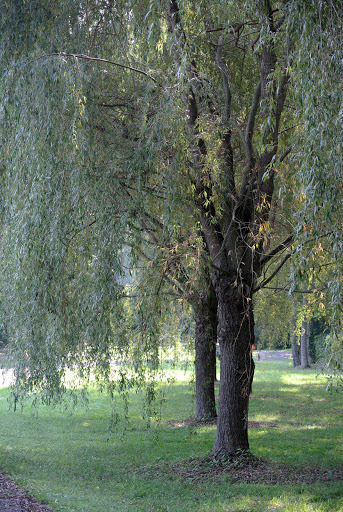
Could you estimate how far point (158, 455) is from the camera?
34.7 feet

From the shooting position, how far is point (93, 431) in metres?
13.8

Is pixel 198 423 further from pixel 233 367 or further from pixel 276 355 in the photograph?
pixel 276 355

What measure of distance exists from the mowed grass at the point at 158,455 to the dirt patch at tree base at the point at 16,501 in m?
0.16

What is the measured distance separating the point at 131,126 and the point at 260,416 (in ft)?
31.9

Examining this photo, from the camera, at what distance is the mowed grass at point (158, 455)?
7.46 meters

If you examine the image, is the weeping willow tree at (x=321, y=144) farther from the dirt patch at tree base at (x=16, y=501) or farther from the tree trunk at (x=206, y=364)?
the tree trunk at (x=206, y=364)

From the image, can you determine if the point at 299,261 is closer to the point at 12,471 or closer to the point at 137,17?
the point at 137,17

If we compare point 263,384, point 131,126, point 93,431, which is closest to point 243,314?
point 131,126

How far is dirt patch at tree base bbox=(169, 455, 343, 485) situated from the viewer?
8396mm

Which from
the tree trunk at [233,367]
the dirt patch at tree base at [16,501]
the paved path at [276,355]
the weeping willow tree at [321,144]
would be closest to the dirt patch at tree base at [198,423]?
the tree trunk at [233,367]

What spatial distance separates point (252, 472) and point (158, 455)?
2486 millimetres

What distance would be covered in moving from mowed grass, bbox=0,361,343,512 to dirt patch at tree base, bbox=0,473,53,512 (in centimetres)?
16

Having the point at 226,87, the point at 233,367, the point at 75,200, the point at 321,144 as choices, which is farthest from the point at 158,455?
the point at 321,144

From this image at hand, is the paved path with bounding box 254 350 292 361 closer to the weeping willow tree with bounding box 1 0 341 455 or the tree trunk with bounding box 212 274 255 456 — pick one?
the tree trunk with bounding box 212 274 255 456
